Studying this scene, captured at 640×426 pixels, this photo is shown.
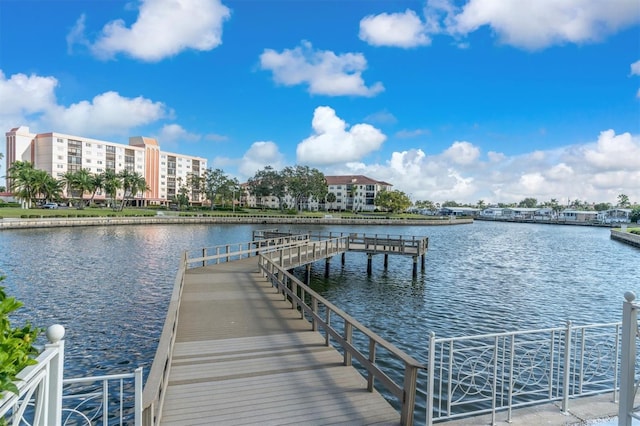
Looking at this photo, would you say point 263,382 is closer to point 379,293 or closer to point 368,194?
point 379,293

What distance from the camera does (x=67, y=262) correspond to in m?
26.5

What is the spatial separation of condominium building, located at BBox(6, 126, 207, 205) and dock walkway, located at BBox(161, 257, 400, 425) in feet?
363

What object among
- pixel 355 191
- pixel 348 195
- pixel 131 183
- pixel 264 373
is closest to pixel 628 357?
pixel 264 373

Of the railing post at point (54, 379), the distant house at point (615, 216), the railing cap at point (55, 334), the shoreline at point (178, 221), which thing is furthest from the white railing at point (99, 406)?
the distant house at point (615, 216)

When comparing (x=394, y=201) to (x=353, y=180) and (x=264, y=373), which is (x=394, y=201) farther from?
(x=264, y=373)

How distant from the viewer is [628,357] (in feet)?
14.4

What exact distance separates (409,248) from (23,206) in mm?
92082

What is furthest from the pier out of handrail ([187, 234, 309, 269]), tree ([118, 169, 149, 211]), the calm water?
tree ([118, 169, 149, 211])

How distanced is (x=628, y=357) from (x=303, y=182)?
113 metres

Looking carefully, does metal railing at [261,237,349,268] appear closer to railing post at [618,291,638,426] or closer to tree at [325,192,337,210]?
railing post at [618,291,638,426]

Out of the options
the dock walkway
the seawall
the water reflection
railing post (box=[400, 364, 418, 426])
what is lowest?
the water reflection

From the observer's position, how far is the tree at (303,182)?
115637mm

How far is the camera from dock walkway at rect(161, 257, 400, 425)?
18.5 ft

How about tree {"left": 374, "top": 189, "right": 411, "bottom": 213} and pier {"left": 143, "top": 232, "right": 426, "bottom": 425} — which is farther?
tree {"left": 374, "top": 189, "right": 411, "bottom": 213}
